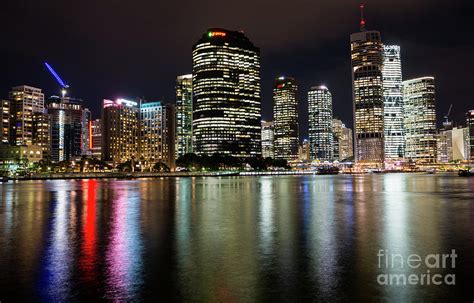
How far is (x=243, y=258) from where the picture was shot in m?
17.6

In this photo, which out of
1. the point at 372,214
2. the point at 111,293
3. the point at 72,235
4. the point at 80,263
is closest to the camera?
the point at 111,293

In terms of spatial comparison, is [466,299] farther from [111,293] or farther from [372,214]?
[372,214]

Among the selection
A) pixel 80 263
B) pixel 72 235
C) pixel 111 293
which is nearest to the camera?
pixel 111 293

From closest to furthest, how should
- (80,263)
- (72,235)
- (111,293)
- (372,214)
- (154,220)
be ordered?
(111,293) → (80,263) → (72,235) → (154,220) → (372,214)

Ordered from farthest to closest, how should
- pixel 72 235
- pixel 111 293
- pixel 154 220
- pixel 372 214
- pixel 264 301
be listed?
pixel 372 214 < pixel 154 220 < pixel 72 235 < pixel 111 293 < pixel 264 301

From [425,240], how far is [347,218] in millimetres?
10086

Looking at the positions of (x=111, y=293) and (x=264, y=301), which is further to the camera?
(x=111, y=293)

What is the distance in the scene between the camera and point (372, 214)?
34.1m

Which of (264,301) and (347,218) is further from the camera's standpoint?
(347,218)

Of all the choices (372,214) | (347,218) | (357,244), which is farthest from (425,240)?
(372,214)

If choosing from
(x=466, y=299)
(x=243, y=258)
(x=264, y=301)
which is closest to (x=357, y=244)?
(x=243, y=258)

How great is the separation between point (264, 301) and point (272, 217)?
20408mm

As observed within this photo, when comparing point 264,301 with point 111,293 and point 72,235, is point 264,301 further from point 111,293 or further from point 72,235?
point 72,235

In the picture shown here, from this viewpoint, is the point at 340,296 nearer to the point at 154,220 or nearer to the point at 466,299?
the point at 466,299
